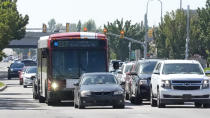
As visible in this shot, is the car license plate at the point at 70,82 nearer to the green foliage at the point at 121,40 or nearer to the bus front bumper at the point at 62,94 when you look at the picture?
the bus front bumper at the point at 62,94

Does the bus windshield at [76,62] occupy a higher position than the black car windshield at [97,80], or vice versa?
the bus windshield at [76,62]

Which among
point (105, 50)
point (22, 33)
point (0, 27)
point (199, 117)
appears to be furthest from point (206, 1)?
point (199, 117)

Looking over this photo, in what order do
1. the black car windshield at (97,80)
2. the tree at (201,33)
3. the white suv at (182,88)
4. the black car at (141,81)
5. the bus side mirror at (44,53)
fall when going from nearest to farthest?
the white suv at (182,88) → the black car windshield at (97,80) → the bus side mirror at (44,53) → the black car at (141,81) → the tree at (201,33)

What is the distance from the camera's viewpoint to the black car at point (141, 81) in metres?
33.7

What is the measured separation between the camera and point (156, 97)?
30234mm

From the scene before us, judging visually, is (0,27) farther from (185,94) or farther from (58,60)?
(185,94)

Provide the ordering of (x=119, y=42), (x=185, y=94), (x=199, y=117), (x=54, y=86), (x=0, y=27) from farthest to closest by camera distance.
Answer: (x=119, y=42), (x=0, y=27), (x=54, y=86), (x=185, y=94), (x=199, y=117)

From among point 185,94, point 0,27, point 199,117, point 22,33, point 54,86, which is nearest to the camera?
point 199,117

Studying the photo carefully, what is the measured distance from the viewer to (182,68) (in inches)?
1181

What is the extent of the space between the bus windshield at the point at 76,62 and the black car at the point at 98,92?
2063mm

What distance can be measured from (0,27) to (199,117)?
106 feet

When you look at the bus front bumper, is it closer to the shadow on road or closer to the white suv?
the shadow on road

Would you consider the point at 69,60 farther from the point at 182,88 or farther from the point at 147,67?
the point at 182,88

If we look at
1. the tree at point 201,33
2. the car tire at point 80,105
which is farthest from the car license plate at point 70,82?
the tree at point 201,33
